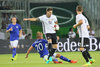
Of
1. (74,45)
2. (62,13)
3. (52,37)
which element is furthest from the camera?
(62,13)

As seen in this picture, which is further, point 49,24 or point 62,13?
point 62,13

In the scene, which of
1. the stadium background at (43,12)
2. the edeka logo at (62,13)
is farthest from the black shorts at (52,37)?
the edeka logo at (62,13)

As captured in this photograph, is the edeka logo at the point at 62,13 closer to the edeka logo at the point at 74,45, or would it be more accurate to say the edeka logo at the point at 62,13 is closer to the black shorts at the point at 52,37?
the edeka logo at the point at 74,45

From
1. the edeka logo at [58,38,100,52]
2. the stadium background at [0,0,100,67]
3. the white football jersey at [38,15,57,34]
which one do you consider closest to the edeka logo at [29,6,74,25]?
the stadium background at [0,0,100,67]

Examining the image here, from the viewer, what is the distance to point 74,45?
25.9 meters

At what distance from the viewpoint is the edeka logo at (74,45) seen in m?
25.8

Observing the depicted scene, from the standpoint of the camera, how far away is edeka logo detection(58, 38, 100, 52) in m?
25.8

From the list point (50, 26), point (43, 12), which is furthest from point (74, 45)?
point (50, 26)

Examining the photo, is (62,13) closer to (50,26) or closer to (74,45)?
(74,45)

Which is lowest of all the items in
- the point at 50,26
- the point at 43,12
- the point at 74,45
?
the point at 74,45

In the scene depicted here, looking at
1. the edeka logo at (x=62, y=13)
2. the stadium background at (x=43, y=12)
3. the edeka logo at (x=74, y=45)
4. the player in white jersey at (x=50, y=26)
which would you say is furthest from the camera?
the edeka logo at (x=62, y=13)

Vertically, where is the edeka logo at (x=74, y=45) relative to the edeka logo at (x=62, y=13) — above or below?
below

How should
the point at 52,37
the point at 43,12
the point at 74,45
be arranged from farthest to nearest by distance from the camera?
the point at 43,12 < the point at 74,45 < the point at 52,37

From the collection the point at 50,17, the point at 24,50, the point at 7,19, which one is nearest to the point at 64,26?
the point at 7,19
